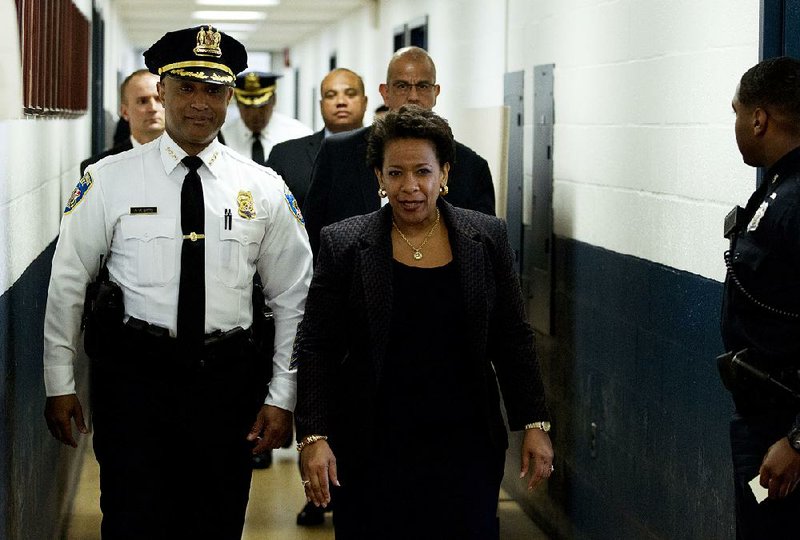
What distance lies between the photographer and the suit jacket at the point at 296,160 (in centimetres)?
573

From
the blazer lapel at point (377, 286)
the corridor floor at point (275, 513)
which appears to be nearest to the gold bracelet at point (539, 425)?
the blazer lapel at point (377, 286)

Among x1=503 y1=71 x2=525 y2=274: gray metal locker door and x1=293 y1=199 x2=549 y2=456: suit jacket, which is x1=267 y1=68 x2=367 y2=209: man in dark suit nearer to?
x1=503 y1=71 x2=525 y2=274: gray metal locker door

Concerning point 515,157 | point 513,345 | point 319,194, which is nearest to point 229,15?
point 515,157

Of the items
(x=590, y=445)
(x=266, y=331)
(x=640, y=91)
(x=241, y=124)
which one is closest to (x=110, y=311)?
(x=266, y=331)

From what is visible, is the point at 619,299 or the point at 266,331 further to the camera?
the point at 619,299

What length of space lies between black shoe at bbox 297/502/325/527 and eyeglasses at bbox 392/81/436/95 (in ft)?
5.81

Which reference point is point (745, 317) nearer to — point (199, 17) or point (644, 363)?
point (644, 363)

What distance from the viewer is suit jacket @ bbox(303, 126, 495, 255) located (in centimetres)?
443

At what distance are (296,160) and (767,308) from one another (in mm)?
3379

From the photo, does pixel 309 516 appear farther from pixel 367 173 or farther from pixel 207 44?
pixel 207 44

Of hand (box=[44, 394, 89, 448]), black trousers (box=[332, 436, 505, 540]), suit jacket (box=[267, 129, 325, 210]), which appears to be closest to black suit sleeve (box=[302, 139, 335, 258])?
suit jacket (box=[267, 129, 325, 210])

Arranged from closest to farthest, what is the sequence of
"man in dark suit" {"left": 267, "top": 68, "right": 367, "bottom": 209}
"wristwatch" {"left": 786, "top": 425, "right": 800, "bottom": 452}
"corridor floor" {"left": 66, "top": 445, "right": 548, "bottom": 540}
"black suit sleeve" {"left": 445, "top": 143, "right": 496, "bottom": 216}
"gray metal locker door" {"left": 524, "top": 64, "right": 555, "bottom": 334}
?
1. "wristwatch" {"left": 786, "top": 425, "right": 800, "bottom": 452}
2. "black suit sleeve" {"left": 445, "top": 143, "right": 496, "bottom": 216}
3. "corridor floor" {"left": 66, "top": 445, "right": 548, "bottom": 540}
4. "gray metal locker door" {"left": 524, "top": 64, "right": 555, "bottom": 334}
5. "man in dark suit" {"left": 267, "top": 68, "right": 367, "bottom": 209}

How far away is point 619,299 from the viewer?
446cm

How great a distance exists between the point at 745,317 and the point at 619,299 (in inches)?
66.0
